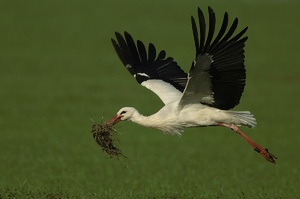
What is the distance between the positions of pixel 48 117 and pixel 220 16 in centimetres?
1429

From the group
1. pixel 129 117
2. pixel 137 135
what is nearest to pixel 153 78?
pixel 129 117

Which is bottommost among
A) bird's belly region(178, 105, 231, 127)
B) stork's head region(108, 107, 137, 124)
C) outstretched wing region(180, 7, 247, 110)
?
stork's head region(108, 107, 137, 124)

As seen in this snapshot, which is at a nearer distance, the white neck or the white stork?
the white stork

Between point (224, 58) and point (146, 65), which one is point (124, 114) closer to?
point (224, 58)

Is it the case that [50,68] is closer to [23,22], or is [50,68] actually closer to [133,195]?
[23,22]

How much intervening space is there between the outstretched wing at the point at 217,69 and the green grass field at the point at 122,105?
1.01m

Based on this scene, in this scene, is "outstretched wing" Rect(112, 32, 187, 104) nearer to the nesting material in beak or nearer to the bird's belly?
the bird's belly

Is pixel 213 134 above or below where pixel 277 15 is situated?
below

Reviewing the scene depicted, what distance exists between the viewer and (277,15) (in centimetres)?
3188

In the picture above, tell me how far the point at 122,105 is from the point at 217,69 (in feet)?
32.9

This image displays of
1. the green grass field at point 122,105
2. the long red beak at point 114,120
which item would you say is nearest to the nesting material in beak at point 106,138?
the long red beak at point 114,120

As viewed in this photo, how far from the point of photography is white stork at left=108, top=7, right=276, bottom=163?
22.6ft

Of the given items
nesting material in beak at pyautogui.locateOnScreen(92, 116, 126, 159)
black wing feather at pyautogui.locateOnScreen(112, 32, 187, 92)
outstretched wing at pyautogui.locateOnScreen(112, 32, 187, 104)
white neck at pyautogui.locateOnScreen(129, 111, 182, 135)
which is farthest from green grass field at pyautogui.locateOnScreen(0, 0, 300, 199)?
black wing feather at pyautogui.locateOnScreen(112, 32, 187, 92)

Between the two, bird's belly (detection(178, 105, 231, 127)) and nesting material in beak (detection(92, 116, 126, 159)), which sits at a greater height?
bird's belly (detection(178, 105, 231, 127))
